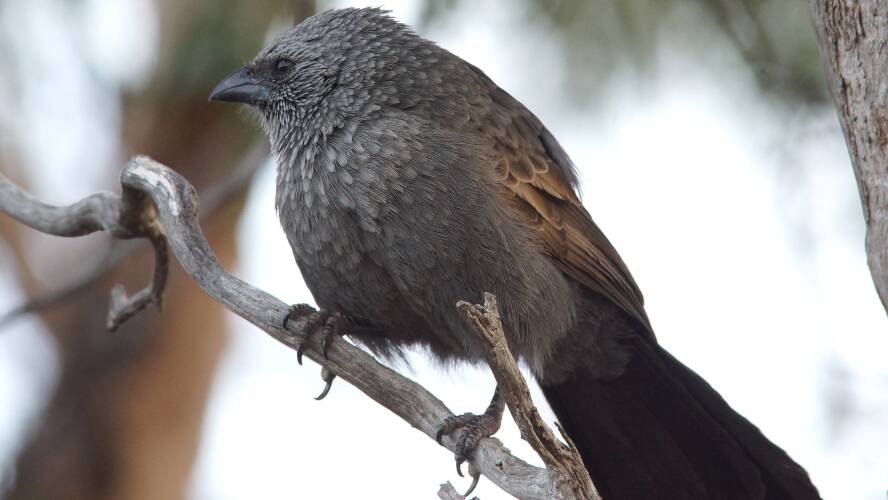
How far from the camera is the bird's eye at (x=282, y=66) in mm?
4652

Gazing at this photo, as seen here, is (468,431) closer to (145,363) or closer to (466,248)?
(466,248)

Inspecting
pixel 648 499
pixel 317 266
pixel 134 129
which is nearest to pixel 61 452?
pixel 134 129

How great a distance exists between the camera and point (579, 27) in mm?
5293

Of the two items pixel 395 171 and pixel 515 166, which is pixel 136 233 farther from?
pixel 515 166

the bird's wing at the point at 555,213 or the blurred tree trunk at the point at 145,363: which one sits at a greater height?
the bird's wing at the point at 555,213

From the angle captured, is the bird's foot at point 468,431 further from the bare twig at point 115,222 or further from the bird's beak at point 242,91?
the bird's beak at point 242,91

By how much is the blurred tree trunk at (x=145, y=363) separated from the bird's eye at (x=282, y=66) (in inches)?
74.1

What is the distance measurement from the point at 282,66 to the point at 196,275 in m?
1.18

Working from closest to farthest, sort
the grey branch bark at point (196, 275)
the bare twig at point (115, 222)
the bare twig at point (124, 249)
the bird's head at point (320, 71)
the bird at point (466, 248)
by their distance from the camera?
the grey branch bark at point (196, 275) < the bird at point (466, 248) < the bare twig at point (115, 222) < the bird's head at point (320, 71) < the bare twig at point (124, 249)

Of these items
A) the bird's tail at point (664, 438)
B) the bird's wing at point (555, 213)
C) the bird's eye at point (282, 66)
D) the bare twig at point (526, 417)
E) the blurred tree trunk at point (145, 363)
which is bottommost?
the blurred tree trunk at point (145, 363)

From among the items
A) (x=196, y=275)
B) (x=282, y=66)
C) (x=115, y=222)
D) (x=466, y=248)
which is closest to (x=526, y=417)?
(x=466, y=248)

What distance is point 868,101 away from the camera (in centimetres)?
290

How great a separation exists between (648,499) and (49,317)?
4.60 m

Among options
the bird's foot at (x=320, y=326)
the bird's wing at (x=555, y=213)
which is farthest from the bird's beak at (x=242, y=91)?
the bird's foot at (x=320, y=326)
